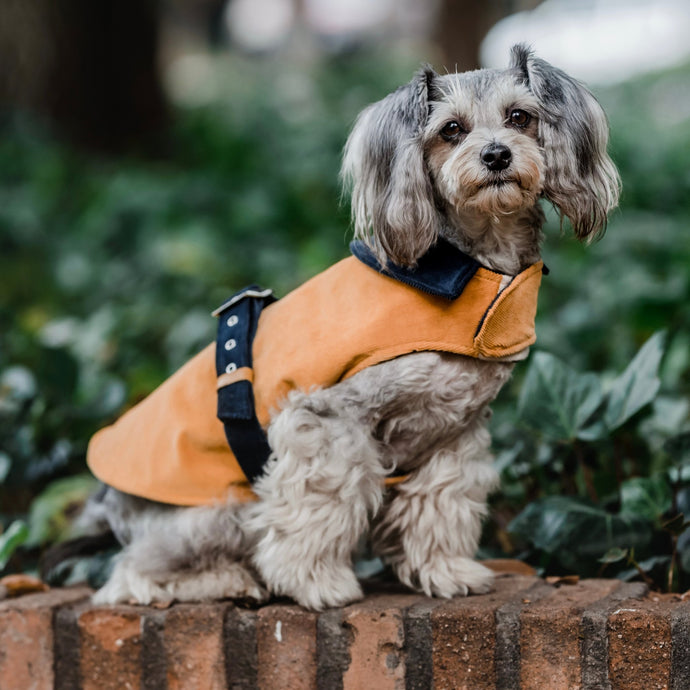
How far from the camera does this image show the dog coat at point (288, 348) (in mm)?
2506

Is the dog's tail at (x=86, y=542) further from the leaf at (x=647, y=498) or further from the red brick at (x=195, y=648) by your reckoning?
the leaf at (x=647, y=498)

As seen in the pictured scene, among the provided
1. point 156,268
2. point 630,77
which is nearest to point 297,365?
point 156,268

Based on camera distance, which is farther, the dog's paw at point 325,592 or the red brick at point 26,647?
the red brick at point 26,647

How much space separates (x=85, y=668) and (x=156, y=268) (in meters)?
3.71

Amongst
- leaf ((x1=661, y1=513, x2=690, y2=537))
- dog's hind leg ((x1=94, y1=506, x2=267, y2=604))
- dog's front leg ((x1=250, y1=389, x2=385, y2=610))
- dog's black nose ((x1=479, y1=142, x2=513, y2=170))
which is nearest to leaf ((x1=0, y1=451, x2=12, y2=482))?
dog's hind leg ((x1=94, y1=506, x2=267, y2=604))

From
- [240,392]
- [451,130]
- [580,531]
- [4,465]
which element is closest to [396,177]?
[451,130]

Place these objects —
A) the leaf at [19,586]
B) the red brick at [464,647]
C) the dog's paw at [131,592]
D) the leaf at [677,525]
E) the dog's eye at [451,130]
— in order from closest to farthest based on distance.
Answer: the red brick at [464,647] < the dog's eye at [451,130] < the leaf at [677,525] < the dog's paw at [131,592] < the leaf at [19,586]

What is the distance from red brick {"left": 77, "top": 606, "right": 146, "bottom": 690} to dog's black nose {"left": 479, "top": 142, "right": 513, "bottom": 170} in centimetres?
165

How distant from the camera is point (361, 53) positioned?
17.3 metres

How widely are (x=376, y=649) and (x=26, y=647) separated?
1096 mm

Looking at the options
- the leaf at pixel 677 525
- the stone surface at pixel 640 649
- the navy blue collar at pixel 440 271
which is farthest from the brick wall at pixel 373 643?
the navy blue collar at pixel 440 271

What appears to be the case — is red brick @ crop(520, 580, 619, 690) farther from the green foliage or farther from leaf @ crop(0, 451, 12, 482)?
leaf @ crop(0, 451, 12, 482)

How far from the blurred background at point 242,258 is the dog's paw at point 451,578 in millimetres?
211

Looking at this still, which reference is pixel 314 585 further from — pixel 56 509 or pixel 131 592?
pixel 56 509
